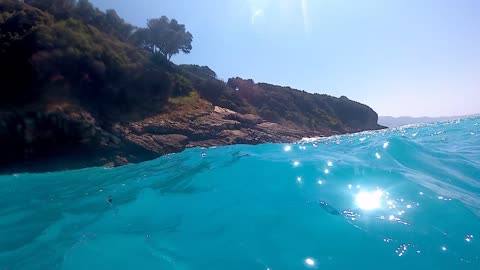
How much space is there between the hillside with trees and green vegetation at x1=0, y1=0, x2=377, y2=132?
0.08 metres

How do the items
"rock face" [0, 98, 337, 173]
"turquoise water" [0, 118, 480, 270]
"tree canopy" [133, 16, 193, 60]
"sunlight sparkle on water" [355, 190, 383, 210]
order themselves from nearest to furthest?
"turquoise water" [0, 118, 480, 270]
"sunlight sparkle on water" [355, 190, 383, 210]
"rock face" [0, 98, 337, 173]
"tree canopy" [133, 16, 193, 60]

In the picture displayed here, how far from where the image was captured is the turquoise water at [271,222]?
143 inches

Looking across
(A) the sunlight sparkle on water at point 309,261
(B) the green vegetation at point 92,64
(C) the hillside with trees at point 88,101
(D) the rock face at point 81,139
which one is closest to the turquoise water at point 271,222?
(A) the sunlight sparkle on water at point 309,261

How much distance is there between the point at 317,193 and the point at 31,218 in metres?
6.40

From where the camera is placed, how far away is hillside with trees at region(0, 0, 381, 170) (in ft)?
57.1

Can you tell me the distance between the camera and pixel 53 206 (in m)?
7.19

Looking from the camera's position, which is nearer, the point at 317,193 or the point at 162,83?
the point at 317,193

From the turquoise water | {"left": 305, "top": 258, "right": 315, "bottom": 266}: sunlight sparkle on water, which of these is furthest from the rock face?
{"left": 305, "top": 258, "right": 315, "bottom": 266}: sunlight sparkle on water

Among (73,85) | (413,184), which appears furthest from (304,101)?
(413,184)

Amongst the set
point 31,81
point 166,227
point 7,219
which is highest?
point 31,81

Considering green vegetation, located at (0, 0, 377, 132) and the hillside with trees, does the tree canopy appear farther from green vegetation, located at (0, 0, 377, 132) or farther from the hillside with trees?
the hillside with trees

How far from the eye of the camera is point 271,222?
4473mm

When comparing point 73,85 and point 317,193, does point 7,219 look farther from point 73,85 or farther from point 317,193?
point 73,85

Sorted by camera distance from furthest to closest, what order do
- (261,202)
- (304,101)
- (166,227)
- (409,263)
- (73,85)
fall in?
(304,101) < (73,85) < (261,202) < (166,227) < (409,263)
